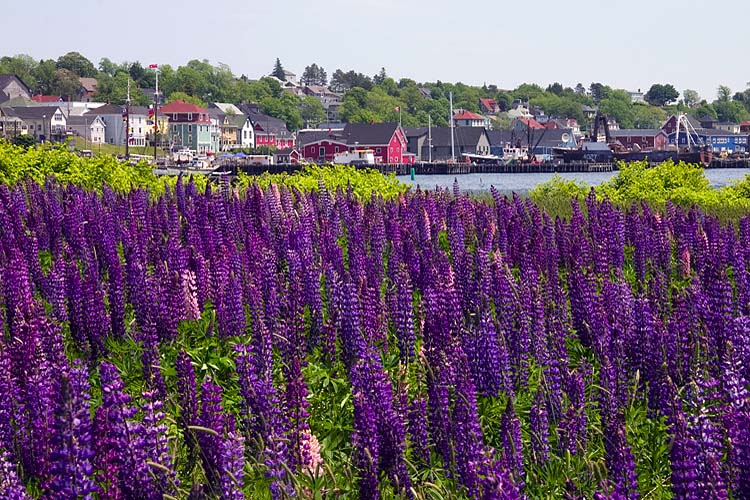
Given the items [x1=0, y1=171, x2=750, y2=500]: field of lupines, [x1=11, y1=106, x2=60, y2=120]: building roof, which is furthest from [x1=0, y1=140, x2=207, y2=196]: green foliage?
[x1=11, y1=106, x2=60, y2=120]: building roof

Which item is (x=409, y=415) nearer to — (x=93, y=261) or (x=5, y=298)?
(x=5, y=298)

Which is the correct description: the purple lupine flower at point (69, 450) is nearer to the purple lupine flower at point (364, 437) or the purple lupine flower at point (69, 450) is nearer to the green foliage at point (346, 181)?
the purple lupine flower at point (364, 437)

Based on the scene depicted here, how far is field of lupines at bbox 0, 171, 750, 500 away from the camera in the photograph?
5.55 m

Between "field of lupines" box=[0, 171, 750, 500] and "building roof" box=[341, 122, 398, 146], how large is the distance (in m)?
159

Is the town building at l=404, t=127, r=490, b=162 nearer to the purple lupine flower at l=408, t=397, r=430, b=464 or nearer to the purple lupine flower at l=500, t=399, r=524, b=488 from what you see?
the purple lupine flower at l=408, t=397, r=430, b=464

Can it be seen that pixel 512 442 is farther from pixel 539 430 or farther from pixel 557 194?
pixel 557 194

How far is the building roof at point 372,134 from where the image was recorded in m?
174

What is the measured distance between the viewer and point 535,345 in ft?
28.9

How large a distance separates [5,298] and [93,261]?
96.6 inches

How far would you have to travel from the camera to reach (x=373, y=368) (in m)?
6.64

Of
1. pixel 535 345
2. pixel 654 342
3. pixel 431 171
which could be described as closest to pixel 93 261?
pixel 535 345

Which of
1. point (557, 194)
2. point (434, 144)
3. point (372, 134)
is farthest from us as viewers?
point (434, 144)

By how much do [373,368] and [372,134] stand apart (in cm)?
16966

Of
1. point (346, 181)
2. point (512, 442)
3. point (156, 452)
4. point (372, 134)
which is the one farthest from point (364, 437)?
point (372, 134)
